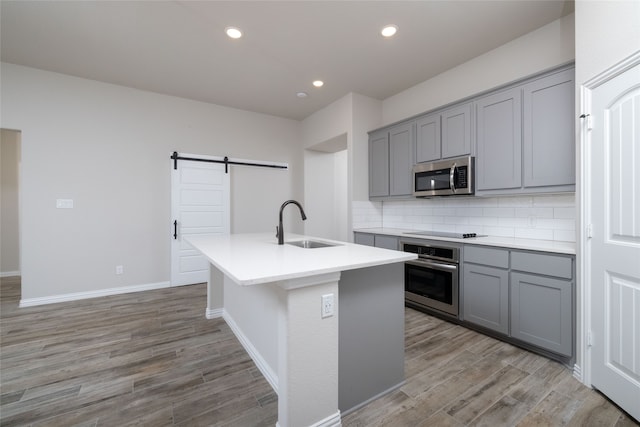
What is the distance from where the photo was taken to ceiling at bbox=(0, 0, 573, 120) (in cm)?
243

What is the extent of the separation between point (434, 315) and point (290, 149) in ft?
12.6

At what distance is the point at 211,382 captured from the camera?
190 centimetres

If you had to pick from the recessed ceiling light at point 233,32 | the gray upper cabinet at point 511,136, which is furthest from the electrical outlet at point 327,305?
the recessed ceiling light at point 233,32

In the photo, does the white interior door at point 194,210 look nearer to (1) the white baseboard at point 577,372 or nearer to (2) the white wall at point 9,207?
(2) the white wall at point 9,207

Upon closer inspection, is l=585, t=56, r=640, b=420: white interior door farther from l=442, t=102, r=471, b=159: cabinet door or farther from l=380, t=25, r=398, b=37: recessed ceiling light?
l=380, t=25, r=398, b=37: recessed ceiling light

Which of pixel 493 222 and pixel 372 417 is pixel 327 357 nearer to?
pixel 372 417

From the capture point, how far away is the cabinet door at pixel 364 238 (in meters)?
3.77

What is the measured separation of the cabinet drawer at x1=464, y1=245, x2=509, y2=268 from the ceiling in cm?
212

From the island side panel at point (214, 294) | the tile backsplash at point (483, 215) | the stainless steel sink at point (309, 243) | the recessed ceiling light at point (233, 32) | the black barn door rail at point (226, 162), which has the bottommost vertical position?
the island side panel at point (214, 294)

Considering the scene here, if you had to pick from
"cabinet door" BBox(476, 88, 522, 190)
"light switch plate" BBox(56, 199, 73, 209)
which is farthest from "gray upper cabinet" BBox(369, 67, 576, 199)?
"light switch plate" BBox(56, 199, 73, 209)

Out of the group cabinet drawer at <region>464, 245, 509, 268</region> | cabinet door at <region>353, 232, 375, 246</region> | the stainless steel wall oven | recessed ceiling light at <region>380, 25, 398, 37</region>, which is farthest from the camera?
cabinet door at <region>353, 232, 375, 246</region>

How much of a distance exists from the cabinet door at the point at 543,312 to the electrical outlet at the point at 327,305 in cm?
181

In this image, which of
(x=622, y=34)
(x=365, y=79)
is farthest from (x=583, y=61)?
(x=365, y=79)

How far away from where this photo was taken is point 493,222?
308cm
